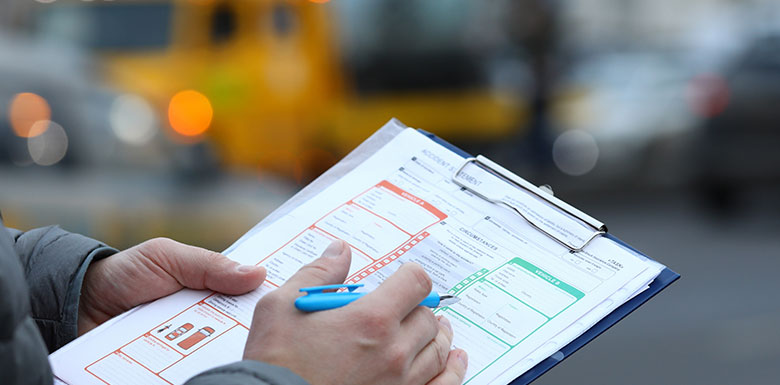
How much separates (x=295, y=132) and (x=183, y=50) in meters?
1.08

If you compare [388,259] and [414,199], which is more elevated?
[414,199]

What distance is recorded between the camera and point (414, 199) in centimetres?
158

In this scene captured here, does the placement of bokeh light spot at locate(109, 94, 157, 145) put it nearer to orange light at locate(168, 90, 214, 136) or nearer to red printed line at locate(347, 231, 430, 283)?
orange light at locate(168, 90, 214, 136)

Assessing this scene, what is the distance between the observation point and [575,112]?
9492 millimetres

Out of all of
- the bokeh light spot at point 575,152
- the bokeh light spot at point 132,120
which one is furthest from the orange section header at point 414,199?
the bokeh light spot at point 575,152

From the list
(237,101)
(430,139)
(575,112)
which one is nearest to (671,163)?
(575,112)

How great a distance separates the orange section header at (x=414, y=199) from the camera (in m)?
1.54

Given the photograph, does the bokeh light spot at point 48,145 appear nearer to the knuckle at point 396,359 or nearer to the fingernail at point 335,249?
the fingernail at point 335,249

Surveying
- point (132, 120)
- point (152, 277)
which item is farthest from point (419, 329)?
point (132, 120)

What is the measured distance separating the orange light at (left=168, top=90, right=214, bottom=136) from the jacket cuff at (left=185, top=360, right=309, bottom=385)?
465 cm

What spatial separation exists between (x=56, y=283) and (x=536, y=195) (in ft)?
2.60

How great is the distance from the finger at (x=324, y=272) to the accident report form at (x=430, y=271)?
14cm

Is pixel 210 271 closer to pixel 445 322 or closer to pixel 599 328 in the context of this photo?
pixel 445 322

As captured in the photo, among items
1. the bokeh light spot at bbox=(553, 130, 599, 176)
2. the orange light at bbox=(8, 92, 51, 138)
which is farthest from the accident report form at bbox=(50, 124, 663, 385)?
the bokeh light spot at bbox=(553, 130, 599, 176)
